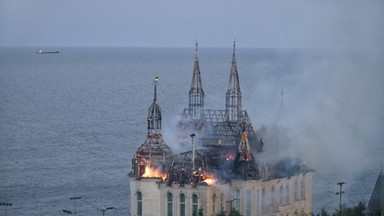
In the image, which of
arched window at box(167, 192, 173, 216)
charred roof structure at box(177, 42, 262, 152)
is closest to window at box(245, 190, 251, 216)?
arched window at box(167, 192, 173, 216)

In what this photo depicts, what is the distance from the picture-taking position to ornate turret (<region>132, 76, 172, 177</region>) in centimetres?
8506

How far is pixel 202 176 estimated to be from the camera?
83000 mm

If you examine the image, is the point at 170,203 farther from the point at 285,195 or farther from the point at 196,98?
the point at 196,98

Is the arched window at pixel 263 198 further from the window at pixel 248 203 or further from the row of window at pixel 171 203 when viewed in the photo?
the row of window at pixel 171 203

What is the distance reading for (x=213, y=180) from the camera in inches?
3278

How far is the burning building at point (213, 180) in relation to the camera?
273 ft

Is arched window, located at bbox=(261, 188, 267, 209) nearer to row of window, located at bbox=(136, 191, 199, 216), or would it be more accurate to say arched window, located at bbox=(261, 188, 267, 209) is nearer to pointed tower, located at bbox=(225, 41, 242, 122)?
row of window, located at bbox=(136, 191, 199, 216)

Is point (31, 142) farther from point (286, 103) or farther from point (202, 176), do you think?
point (202, 176)

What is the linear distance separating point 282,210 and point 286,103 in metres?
21.5

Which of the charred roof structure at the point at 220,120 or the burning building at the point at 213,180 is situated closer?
the burning building at the point at 213,180

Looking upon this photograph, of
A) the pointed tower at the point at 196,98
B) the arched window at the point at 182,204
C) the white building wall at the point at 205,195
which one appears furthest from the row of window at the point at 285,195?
the pointed tower at the point at 196,98

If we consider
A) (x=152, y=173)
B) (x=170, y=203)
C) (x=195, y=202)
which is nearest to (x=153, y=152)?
(x=152, y=173)

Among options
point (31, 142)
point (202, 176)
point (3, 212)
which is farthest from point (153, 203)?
point (31, 142)

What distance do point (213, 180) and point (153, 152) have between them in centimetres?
466
